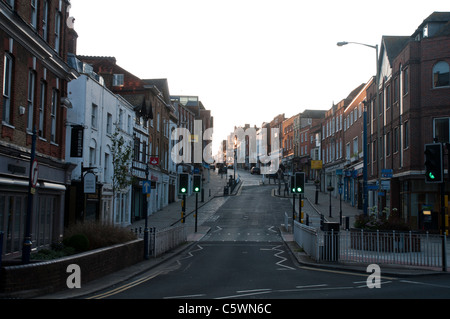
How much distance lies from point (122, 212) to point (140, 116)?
8968 mm

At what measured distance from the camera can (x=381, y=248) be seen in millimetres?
17562

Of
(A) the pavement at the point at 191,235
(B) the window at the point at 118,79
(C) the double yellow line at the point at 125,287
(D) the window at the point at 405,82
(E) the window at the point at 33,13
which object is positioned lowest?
(C) the double yellow line at the point at 125,287

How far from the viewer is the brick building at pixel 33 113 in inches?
676

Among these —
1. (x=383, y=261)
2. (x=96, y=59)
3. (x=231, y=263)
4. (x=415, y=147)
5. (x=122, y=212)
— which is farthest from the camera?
(x=96, y=59)

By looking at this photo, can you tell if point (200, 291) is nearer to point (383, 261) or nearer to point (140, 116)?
point (383, 261)

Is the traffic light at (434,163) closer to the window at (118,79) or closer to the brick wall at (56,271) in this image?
the brick wall at (56,271)

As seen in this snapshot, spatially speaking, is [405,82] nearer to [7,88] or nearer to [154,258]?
[154,258]

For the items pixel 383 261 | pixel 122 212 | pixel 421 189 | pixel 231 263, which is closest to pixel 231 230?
pixel 122 212

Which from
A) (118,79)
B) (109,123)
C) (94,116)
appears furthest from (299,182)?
(118,79)

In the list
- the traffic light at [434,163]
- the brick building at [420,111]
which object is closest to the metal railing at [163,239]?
the traffic light at [434,163]

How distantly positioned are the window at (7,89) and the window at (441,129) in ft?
82.4

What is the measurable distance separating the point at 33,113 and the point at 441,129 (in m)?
24.4

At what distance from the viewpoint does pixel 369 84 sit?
47062mm
